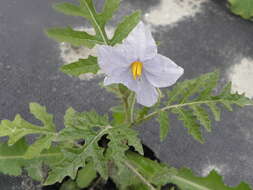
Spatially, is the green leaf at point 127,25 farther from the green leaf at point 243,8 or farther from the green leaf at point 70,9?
the green leaf at point 243,8

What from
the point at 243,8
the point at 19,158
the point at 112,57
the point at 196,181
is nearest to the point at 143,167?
the point at 196,181

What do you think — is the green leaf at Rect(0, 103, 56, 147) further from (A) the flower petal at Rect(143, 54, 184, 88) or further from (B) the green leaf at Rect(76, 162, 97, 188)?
(A) the flower petal at Rect(143, 54, 184, 88)

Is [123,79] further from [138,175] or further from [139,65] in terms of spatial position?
[138,175]

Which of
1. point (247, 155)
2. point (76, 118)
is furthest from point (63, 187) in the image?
point (247, 155)

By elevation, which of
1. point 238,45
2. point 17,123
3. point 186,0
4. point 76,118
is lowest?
point 238,45

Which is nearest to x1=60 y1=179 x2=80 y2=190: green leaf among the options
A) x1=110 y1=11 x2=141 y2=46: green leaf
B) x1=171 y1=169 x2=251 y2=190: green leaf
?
x1=171 y1=169 x2=251 y2=190: green leaf

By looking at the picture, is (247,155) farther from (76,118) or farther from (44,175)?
(76,118)

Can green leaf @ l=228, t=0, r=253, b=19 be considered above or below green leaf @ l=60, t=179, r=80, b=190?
above

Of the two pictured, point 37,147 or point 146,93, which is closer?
point 146,93
